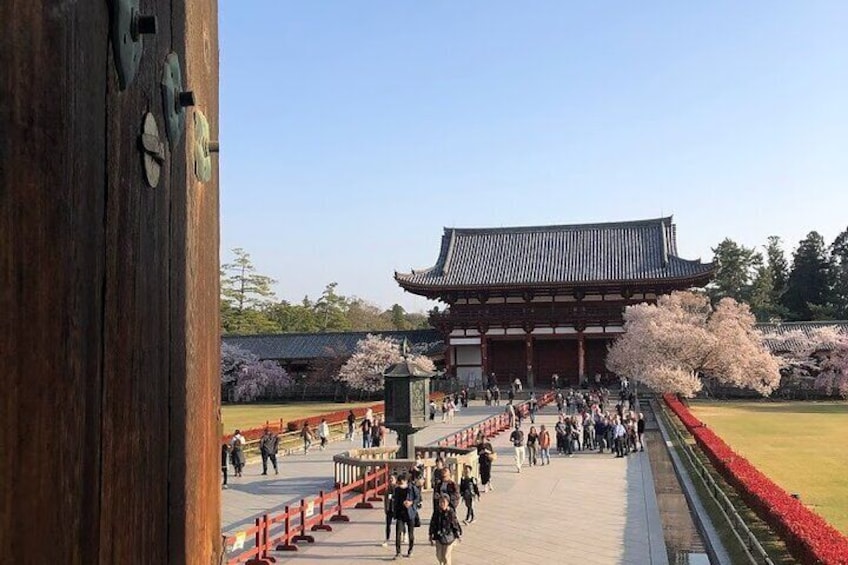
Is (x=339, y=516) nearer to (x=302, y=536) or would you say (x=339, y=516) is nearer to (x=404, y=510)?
(x=302, y=536)

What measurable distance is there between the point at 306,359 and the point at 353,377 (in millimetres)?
6668

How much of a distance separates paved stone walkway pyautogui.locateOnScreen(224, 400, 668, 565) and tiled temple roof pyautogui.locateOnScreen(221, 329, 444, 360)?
37.0 metres

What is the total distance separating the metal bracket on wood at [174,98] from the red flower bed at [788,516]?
8785 mm

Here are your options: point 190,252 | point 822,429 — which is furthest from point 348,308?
point 190,252

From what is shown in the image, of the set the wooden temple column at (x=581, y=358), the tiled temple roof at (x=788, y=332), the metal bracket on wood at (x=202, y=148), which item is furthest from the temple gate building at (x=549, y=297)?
the metal bracket on wood at (x=202, y=148)

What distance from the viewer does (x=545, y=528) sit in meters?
13.8

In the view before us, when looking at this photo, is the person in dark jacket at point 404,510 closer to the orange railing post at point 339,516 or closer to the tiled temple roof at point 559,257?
the orange railing post at point 339,516

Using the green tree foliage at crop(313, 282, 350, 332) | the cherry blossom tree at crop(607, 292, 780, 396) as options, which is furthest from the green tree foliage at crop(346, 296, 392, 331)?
the cherry blossom tree at crop(607, 292, 780, 396)

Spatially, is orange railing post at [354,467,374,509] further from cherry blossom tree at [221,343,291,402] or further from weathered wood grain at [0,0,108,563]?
cherry blossom tree at [221,343,291,402]

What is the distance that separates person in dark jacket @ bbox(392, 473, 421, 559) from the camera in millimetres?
11852

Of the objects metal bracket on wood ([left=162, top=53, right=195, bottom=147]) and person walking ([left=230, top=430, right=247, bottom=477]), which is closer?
metal bracket on wood ([left=162, top=53, right=195, bottom=147])

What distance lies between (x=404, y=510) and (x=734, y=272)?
76.8 meters

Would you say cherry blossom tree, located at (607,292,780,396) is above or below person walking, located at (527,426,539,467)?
above

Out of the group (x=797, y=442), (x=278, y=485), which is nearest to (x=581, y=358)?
(x=797, y=442)
